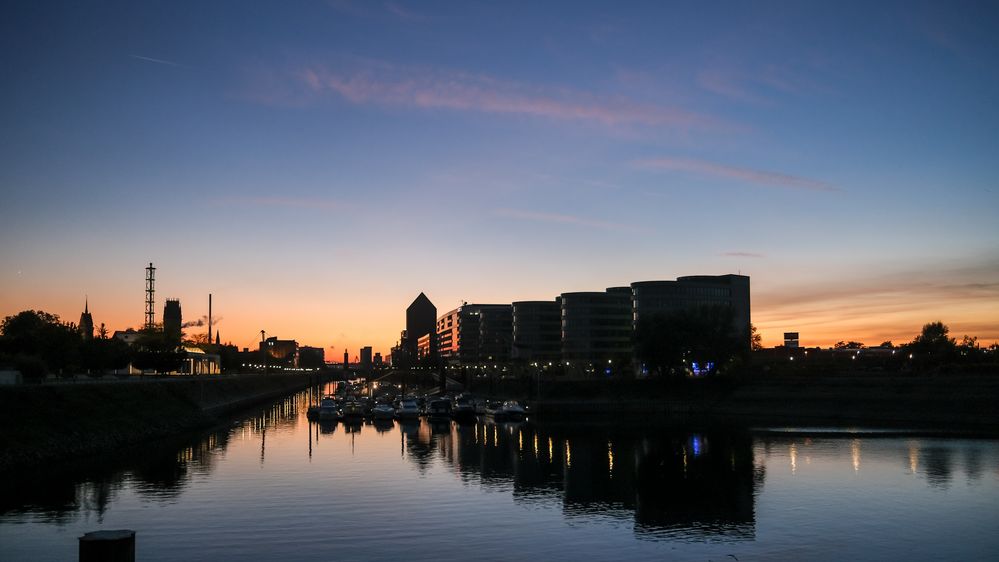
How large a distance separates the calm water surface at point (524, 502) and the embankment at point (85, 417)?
3510 millimetres

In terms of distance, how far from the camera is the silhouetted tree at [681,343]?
155 meters

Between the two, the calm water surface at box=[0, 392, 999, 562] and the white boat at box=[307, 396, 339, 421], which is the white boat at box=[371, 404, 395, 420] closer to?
the white boat at box=[307, 396, 339, 421]

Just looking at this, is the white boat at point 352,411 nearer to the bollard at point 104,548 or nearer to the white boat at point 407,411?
the white boat at point 407,411

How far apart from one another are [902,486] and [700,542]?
26.1 m

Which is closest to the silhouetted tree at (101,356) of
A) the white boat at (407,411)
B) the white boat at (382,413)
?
the white boat at (382,413)

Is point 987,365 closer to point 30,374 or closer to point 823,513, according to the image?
point 823,513

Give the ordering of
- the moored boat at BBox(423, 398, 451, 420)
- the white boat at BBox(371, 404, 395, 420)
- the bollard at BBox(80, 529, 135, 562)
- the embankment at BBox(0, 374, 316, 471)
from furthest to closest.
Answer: the moored boat at BBox(423, 398, 451, 420), the white boat at BBox(371, 404, 395, 420), the embankment at BBox(0, 374, 316, 471), the bollard at BBox(80, 529, 135, 562)

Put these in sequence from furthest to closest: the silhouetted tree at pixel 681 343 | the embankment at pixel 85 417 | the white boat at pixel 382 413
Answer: the silhouetted tree at pixel 681 343, the white boat at pixel 382 413, the embankment at pixel 85 417

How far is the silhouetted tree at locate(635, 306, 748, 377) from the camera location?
155 meters

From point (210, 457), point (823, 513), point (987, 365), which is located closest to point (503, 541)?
point (823, 513)

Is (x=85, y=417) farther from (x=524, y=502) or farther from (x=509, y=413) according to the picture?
(x=509, y=413)

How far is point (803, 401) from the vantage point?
131m

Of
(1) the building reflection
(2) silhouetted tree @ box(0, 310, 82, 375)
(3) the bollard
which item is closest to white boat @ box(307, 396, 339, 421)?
(1) the building reflection

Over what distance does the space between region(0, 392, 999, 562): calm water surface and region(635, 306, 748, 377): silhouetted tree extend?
66719 mm
